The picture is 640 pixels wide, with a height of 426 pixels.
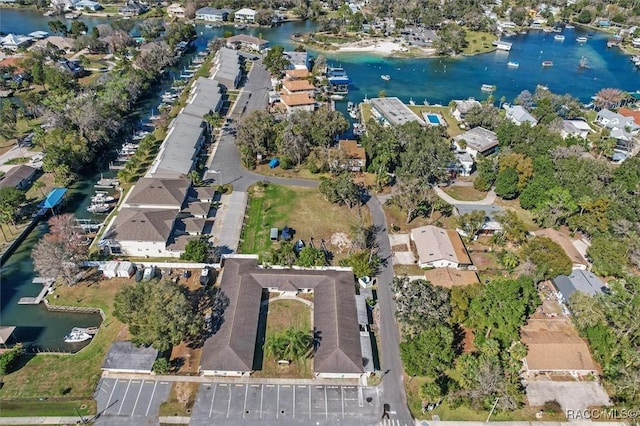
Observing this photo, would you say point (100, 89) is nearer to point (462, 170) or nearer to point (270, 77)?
point (270, 77)

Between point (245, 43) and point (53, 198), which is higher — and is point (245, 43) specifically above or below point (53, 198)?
above

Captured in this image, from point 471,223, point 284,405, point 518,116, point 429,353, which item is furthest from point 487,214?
point 284,405

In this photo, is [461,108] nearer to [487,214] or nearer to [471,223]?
[487,214]

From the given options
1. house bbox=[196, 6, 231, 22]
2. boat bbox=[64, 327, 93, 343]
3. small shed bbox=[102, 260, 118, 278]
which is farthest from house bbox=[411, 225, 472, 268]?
house bbox=[196, 6, 231, 22]

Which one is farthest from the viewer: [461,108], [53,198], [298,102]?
[461,108]

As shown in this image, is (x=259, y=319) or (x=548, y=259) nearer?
(x=259, y=319)

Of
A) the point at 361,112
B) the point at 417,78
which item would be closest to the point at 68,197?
the point at 361,112
